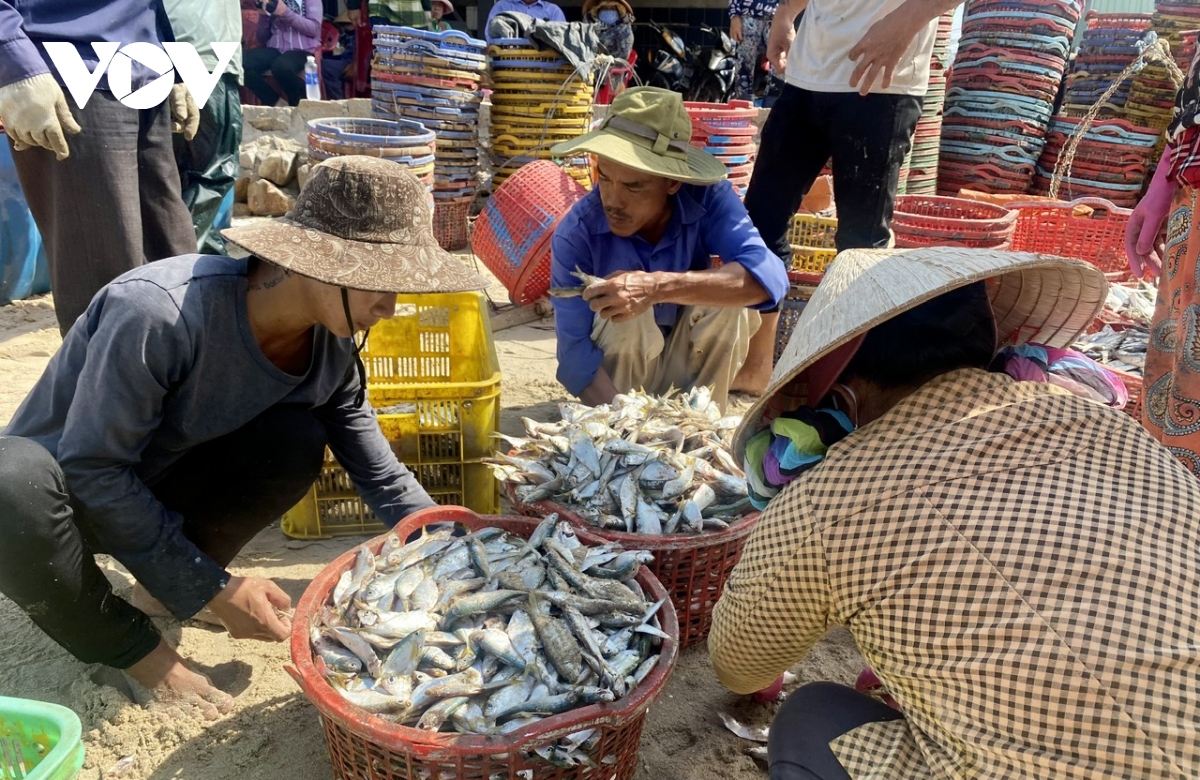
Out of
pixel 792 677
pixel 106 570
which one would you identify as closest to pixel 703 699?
pixel 792 677

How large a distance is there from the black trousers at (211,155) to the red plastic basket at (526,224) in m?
1.44

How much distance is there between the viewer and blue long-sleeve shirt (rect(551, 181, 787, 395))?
3.27m

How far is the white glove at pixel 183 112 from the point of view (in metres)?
3.35

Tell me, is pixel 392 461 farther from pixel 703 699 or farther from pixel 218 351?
pixel 703 699

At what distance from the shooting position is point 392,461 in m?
2.57

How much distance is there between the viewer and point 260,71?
9336 mm

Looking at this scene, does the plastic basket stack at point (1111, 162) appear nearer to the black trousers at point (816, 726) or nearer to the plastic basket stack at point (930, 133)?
the plastic basket stack at point (930, 133)

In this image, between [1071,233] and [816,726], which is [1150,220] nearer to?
[816,726]

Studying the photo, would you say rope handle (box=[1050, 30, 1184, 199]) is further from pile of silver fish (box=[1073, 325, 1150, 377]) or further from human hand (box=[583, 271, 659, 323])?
human hand (box=[583, 271, 659, 323])

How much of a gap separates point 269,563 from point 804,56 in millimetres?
3363

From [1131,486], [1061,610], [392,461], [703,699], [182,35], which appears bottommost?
[703,699]

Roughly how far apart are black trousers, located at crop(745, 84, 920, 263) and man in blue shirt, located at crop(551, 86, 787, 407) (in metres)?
0.75

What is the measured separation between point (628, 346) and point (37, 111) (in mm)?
2357

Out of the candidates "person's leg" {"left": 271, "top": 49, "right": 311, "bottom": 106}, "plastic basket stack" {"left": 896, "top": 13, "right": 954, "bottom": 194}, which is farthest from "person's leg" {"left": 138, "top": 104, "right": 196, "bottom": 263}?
"person's leg" {"left": 271, "top": 49, "right": 311, "bottom": 106}
